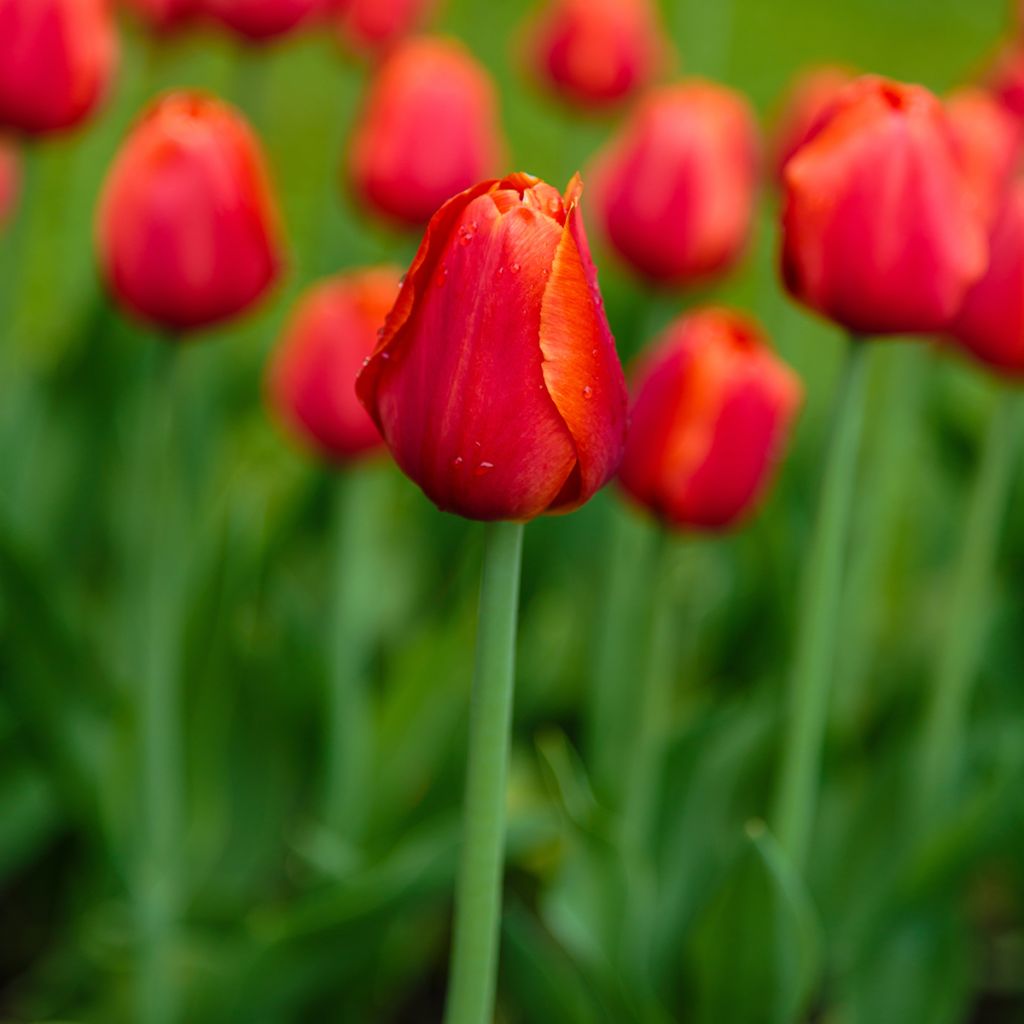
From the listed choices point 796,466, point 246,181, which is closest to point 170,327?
point 246,181

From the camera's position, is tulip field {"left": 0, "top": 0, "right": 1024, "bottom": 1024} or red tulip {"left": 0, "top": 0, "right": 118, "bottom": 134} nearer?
tulip field {"left": 0, "top": 0, "right": 1024, "bottom": 1024}

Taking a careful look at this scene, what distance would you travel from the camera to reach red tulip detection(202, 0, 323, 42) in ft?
5.42

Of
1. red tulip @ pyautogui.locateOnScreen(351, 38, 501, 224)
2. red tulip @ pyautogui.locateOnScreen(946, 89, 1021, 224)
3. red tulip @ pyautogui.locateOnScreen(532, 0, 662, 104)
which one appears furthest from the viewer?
red tulip @ pyautogui.locateOnScreen(532, 0, 662, 104)

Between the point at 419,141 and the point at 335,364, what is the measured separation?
1.03 feet

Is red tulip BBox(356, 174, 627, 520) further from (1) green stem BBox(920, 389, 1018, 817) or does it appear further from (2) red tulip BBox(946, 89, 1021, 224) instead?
(1) green stem BBox(920, 389, 1018, 817)

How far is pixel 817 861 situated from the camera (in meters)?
1.54

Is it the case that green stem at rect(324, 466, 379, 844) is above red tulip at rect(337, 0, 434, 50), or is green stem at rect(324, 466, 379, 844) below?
below

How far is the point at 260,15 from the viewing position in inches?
65.4

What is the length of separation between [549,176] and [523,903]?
2.41 m

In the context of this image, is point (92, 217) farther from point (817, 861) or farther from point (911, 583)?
point (817, 861)

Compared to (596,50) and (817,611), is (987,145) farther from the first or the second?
(596,50)

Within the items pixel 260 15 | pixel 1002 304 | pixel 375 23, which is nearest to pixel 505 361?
pixel 1002 304

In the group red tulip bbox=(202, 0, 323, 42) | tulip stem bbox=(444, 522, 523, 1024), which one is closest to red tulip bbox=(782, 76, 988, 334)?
tulip stem bbox=(444, 522, 523, 1024)

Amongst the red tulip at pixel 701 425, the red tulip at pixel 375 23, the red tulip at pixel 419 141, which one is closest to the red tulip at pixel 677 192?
the red tulip at pixel 419 141
